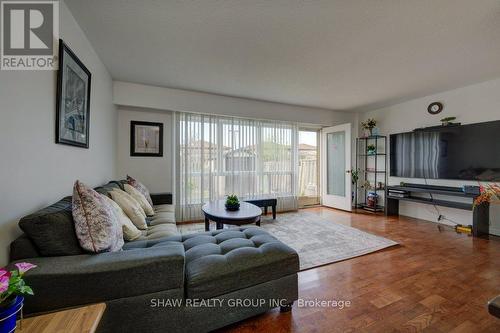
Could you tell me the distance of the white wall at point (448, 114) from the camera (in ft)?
10.2

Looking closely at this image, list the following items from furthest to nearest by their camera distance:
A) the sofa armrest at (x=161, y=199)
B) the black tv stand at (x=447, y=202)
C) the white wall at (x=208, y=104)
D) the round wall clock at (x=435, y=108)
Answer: the round wall clock at (x=435, y=108) < the white wall at (x=208, y=104) < the sofa armrest at (x=161, y=199) < the black tv stand at (x=447, y=202)

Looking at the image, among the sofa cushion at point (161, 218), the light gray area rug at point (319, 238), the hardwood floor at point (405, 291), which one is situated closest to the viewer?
the hardwood floor at point (405, 291)

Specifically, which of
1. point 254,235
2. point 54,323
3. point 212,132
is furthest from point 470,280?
point 212,132

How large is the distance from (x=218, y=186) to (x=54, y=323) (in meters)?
3.16

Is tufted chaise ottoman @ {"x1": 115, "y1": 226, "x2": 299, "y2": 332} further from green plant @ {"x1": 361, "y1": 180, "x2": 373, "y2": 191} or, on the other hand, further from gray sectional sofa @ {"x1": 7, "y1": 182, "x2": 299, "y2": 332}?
green plant @ {"x1": 361, "y1": 180, "x2": 373, "y2": 191}

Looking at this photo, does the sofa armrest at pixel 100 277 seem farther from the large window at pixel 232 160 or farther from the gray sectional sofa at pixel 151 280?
the large window at pixel 232 160

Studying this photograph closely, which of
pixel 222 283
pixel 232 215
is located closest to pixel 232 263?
pixel 222 283

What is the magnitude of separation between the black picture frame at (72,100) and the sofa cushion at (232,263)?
133cm

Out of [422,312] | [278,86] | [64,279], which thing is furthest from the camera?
[278,86]

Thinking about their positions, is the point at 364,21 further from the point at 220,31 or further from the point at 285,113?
the point at 285,113

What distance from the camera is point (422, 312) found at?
1.50 metres

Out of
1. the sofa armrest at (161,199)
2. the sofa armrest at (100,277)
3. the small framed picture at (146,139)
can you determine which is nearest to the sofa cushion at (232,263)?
the sofa armrest at (100,277)

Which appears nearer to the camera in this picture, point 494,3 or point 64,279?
point 64,279

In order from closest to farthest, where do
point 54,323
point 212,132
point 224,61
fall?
1. point 54,323
2. point 224,61
3. point 212,132
